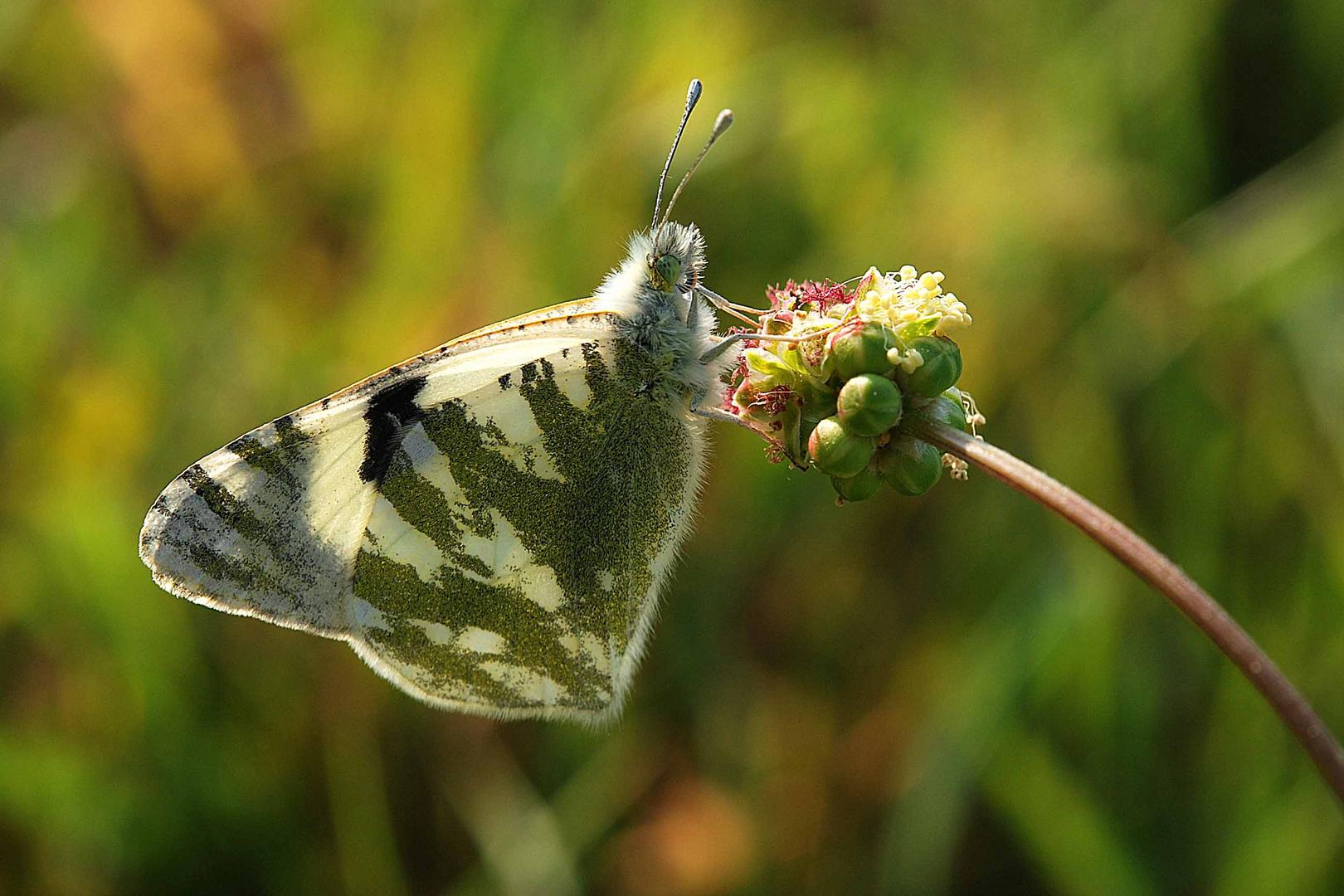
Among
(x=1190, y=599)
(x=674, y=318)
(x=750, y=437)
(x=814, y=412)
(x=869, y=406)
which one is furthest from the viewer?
(x=750, y=437)

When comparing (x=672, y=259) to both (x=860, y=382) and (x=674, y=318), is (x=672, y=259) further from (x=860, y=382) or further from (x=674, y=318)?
(x=860, y=382)

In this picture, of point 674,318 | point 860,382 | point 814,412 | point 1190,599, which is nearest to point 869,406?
point 860,382

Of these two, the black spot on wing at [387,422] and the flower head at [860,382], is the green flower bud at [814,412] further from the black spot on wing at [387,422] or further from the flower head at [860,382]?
the black spot on wing at [387,422]

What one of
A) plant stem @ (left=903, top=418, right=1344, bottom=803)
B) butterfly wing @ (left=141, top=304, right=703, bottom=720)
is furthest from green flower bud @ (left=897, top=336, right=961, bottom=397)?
butterfly wing @ (left=141, top=304, right=703, bottom=720)

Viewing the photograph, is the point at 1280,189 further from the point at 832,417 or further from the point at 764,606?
the point at 832,417

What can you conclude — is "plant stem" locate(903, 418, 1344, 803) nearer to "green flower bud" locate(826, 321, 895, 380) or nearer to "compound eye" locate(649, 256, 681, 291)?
"green flower bud" locate(826, 321, 895, 380)
